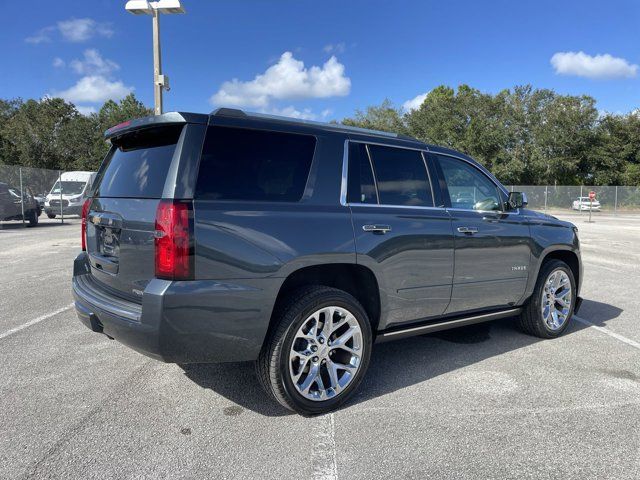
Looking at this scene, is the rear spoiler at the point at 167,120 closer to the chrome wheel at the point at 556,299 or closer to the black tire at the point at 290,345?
the black tire at the point at 290,345

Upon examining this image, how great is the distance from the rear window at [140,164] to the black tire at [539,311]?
12.2 feet

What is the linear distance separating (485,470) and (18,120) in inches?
1870

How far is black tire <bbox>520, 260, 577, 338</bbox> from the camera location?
4895 millimetres

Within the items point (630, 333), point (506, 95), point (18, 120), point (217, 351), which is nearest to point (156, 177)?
point (217, 351)

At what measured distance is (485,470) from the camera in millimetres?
2672

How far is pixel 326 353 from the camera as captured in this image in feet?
10.9

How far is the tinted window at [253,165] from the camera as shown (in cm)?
296

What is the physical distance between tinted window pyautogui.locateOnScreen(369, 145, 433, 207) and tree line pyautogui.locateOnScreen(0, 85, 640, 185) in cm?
3955

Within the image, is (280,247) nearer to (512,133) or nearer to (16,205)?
(16,205)

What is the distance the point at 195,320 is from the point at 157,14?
491 inches

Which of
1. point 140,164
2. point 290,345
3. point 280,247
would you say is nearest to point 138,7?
point 140,164

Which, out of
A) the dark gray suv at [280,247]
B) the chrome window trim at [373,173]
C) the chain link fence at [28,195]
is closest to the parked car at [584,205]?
the chain link fence at [28,195]

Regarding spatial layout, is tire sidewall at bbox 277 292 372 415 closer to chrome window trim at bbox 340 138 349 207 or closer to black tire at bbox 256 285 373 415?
black tire at bbox 256 285 373 415

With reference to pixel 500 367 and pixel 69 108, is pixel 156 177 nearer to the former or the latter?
pixel 500 367
